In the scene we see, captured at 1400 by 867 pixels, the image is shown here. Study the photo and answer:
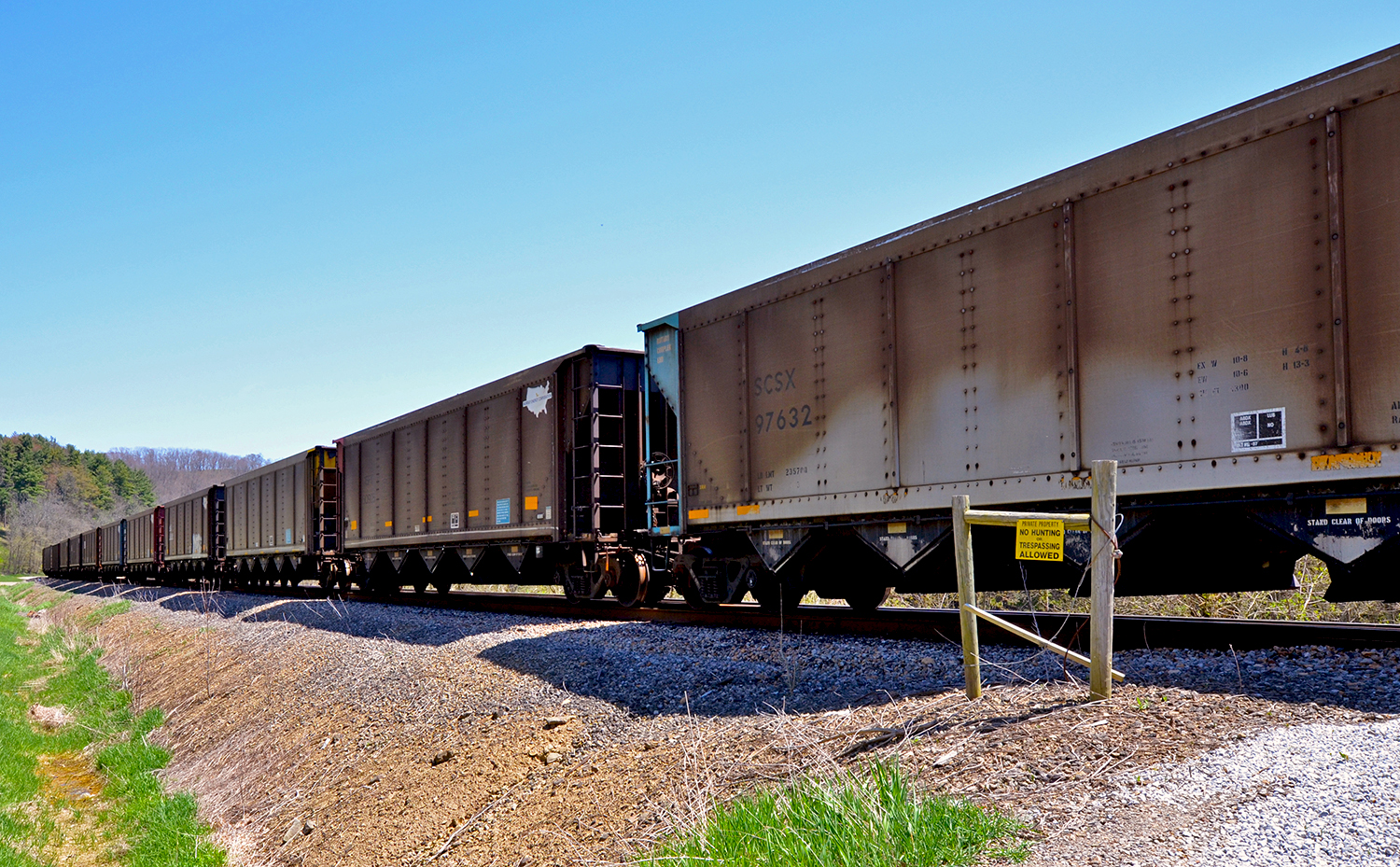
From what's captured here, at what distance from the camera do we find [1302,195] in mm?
6500

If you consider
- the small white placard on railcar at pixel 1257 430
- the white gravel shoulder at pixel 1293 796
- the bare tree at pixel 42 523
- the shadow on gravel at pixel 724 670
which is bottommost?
the bare tree at pixel 42 523

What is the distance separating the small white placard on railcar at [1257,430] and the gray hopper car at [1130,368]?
1 centimetres

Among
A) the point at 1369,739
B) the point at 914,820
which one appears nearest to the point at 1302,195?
the point at 1369,739

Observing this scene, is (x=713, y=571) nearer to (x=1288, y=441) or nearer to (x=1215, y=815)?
(x=1288, y=441)

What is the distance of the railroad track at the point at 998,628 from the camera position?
7230 millimetres

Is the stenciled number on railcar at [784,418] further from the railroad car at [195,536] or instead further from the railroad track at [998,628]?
the railroad car at [195,536]

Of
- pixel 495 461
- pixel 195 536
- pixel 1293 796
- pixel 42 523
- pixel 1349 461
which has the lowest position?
pixel 42 523

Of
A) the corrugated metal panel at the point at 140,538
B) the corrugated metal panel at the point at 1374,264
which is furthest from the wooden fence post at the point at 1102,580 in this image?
the corrugated metal panel at the point at 140,538

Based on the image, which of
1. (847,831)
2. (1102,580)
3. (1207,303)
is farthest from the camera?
(1207,303)

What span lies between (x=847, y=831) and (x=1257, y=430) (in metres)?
4.48

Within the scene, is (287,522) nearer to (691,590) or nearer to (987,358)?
(691,590)

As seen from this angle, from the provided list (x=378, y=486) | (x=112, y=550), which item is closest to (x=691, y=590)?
(x=378, y=486)

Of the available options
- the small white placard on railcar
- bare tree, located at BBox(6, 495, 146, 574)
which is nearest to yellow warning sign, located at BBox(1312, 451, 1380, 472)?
the small white placard on railcar

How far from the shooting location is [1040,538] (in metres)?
5.68
